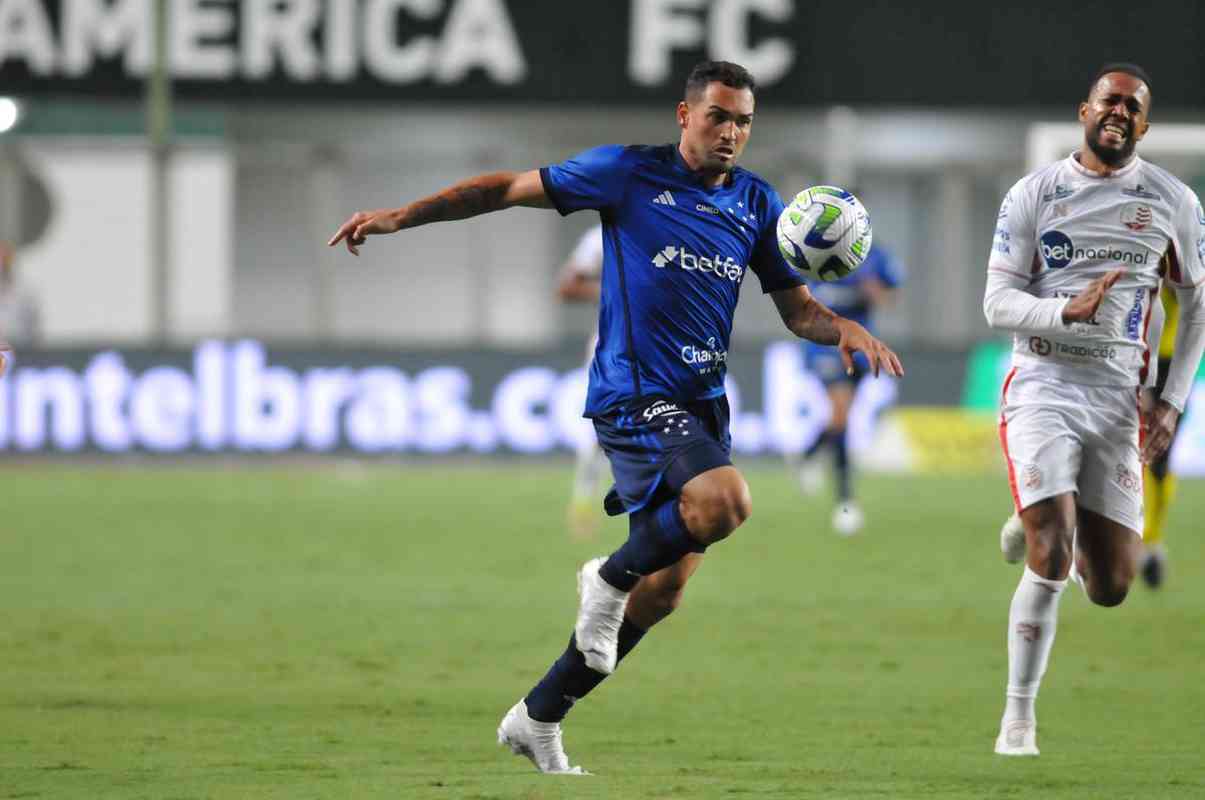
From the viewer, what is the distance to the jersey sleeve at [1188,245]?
733cm

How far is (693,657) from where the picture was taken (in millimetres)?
9703

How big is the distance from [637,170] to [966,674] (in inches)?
134

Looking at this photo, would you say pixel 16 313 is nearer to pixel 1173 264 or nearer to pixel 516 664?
pixel 516 664

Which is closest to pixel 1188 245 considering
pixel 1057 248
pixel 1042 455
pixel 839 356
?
pixel 1057 248

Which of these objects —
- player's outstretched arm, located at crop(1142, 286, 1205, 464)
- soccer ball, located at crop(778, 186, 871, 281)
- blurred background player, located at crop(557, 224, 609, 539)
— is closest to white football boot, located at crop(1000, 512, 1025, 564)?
player's outstretched arm, located at crop(1142, 286, 1205, 464)

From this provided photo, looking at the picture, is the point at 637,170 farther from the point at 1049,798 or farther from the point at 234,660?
the point at 234,660

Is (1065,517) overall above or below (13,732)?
above

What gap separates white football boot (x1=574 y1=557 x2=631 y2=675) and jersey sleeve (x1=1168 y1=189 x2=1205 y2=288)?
2.36 meters

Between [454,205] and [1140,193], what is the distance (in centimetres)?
245

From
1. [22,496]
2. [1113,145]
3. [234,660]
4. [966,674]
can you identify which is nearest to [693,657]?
[966,674]

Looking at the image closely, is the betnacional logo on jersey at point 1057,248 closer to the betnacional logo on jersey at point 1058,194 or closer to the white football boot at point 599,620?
the betnacional logo on jersey at point 1058,194

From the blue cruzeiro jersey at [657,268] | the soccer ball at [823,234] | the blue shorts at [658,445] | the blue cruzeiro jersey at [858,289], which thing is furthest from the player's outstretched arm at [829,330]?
the blue cruzeiro jersey at [858,289]

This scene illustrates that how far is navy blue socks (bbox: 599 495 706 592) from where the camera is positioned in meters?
6.51

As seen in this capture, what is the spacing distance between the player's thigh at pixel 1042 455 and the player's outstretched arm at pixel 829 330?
1.88 feet
